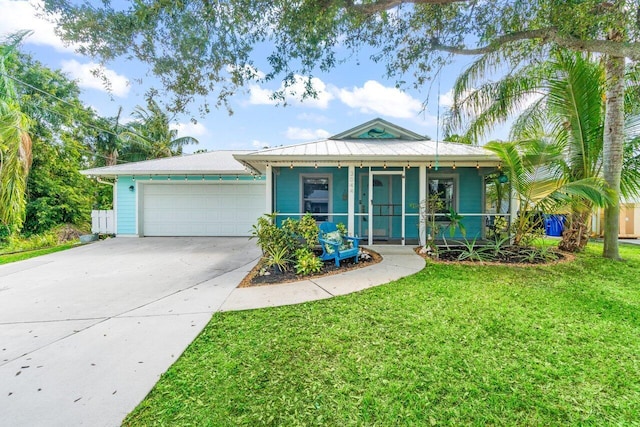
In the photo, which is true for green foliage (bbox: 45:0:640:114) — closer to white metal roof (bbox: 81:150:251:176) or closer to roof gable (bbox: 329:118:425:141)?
roof gable (bbox: 329:118:425:141)

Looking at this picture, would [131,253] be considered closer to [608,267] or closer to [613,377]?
[613,377]

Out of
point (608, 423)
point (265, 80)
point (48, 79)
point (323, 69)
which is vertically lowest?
point (608, 423)

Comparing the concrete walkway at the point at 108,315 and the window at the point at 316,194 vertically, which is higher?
the window at the point at 316,194

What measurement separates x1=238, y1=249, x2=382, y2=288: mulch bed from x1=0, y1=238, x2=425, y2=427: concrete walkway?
0.73ft

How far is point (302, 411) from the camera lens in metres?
1.96

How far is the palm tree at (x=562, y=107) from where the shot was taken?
5.96 m

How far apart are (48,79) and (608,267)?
974 inches

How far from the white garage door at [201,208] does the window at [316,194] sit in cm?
244

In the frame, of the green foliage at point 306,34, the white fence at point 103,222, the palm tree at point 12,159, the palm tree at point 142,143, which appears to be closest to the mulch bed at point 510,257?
the green foliage at point 306,34

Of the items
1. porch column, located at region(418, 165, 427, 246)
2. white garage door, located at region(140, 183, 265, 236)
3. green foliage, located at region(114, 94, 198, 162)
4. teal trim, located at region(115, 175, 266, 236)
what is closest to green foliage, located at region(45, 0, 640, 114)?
porch column, located at region(418, 165, 427, 246)

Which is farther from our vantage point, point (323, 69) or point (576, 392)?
point (323, 69)

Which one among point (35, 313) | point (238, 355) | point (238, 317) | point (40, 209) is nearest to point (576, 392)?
point (238, 355)

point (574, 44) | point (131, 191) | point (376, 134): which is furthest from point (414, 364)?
point (131, 191)

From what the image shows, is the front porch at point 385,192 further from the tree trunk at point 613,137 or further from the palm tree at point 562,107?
the tree trunk at point 613,137
